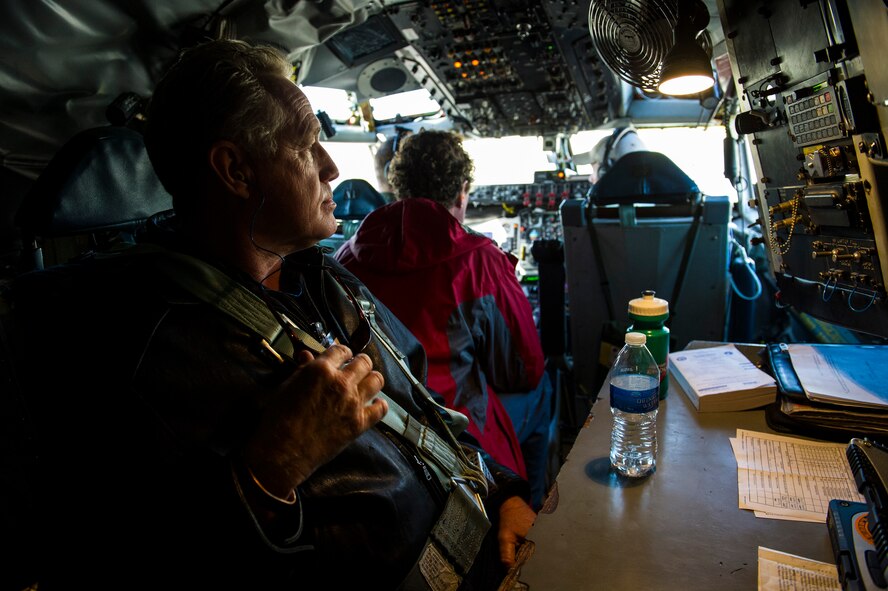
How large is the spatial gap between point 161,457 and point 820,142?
1634 mm

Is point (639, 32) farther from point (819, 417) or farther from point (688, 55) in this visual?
point (819, 417)

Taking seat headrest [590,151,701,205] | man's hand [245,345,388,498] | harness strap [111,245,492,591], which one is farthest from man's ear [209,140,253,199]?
seat headrest [590,151,701,205]

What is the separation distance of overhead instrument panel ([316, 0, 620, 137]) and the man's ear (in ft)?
8.34

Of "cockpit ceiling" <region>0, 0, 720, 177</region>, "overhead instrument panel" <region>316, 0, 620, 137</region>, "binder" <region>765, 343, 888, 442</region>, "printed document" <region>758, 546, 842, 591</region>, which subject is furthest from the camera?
"overhead instrument panel" <region>316, 0, 620, 137</region>

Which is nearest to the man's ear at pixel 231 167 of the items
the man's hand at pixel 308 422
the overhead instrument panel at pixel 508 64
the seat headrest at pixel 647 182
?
the man's hand at pixel 308 422

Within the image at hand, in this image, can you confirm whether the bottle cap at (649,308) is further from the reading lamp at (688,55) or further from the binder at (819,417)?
the reading lamp at (688,55)

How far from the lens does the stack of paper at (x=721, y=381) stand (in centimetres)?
151

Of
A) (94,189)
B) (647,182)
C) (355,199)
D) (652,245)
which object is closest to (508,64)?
(355,199)

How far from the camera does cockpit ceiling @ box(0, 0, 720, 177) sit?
188cm

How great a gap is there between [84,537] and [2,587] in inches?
15.5

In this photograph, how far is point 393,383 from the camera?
1396 millimetres

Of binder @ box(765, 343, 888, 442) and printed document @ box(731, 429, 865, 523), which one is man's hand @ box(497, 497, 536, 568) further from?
binder @ box(765, 343, 888, 442)

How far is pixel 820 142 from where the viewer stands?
4.47ft

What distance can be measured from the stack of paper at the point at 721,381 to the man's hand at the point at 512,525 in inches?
22.5
